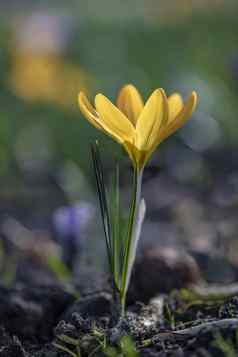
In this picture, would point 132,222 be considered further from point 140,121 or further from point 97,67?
point 97,67

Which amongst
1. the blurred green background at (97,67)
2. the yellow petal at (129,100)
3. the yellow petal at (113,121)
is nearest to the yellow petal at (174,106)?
the yellow petal at (129,100)

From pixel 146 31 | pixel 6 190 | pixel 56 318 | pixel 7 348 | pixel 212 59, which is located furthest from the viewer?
pixel 146 31

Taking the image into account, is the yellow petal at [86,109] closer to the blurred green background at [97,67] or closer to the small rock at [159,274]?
the small rock at [159,274]

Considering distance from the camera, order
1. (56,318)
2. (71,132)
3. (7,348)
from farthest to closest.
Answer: (71,132)
(56,318)
(7,348)

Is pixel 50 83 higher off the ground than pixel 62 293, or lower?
lower

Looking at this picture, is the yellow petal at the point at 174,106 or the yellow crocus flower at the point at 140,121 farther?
the yellow petal at the point at 174,106

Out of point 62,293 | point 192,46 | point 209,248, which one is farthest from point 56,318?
point 192,46

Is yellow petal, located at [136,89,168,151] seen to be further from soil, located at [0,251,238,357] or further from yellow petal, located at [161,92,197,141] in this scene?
soil, located at [0,251,238,357]

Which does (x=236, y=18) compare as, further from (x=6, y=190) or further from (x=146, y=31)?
(x=6, y=190)
